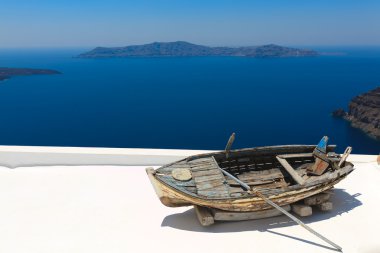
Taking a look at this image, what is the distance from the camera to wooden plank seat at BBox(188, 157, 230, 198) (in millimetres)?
3563

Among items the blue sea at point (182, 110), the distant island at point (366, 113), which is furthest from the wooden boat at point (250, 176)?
the distant island at point (366, 113)

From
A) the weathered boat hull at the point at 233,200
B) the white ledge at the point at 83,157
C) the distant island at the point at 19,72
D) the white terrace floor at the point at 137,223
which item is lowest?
the distant island at the point at 19,72

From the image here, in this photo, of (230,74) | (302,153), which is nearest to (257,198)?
(302,153)

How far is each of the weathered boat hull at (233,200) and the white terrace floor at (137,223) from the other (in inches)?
10.0

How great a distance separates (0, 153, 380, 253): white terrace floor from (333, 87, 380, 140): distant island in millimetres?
46979

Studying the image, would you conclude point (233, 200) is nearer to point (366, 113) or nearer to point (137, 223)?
point (137, 223)

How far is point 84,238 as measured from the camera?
3525mm

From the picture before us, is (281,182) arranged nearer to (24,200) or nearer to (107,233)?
(107,233)

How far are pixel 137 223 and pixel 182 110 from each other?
56520 mm

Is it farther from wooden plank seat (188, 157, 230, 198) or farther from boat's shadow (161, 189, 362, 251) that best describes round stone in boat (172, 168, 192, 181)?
boat's shadow (161, 189, 362, 251)

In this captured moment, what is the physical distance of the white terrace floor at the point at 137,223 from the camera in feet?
11.1

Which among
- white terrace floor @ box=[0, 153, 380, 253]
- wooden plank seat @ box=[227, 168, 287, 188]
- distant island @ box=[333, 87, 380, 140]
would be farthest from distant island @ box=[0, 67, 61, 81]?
wooden plank seat @ box=[227, 168, 287, 188]

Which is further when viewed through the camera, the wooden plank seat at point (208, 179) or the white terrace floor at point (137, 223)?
the wooden plank seat at point (208, 179)

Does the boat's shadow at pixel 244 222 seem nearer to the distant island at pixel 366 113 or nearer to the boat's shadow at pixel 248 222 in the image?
the boat's shadow at pixel 248 222
